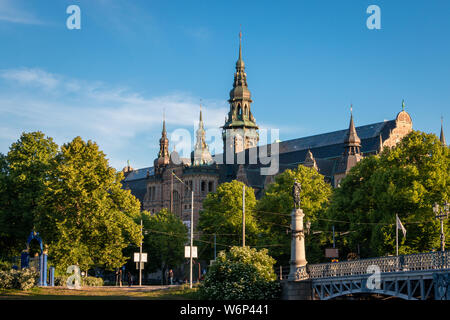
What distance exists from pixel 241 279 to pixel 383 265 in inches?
520

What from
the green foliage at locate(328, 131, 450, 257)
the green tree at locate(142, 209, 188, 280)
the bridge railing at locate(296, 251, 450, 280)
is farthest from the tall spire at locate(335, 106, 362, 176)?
the bridge railing at locate(296, 251, 450, 280)

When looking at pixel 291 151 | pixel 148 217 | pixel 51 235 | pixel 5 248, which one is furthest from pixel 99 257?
pixel 291 151

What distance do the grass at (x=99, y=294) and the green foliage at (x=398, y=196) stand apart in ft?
53.6

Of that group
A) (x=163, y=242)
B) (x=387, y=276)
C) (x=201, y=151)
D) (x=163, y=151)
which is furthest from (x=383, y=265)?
(x=163, y=151)

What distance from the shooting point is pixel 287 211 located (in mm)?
83188

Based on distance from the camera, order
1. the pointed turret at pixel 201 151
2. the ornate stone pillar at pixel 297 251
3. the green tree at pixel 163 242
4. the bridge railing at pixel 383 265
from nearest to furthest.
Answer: the bridge railing at pixel 383 265 → the ornate stone pillar at pixel 297 251 → the green tree at pixel 163 242 → the pointed turret at pixel 201 151

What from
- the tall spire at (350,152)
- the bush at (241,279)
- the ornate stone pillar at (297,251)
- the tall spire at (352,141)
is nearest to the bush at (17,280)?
the bush at (241,279)

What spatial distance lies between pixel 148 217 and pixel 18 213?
45.5 m

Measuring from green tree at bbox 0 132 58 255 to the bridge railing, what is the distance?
27.3m

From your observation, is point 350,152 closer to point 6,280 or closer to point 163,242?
point 163,242

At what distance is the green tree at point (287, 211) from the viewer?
74750mm

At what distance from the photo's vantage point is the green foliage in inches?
2351

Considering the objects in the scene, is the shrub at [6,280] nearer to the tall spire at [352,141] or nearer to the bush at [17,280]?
the bush at [17,280]

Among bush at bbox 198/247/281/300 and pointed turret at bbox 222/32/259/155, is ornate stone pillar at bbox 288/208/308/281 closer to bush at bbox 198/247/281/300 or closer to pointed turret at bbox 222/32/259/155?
bush at bbox 198/247/281/300
